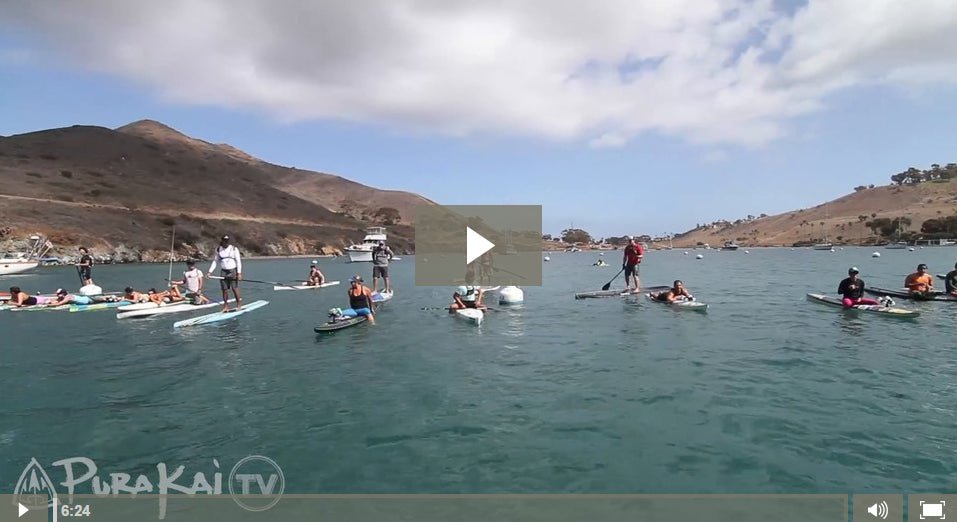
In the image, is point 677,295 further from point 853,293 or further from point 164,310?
point 164,310

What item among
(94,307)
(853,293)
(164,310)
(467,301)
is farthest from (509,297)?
(94,307)

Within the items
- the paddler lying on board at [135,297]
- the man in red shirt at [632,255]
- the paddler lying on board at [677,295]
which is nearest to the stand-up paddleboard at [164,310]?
the paddler lying on board at [135,297]

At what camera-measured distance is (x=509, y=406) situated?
1246 centimetres

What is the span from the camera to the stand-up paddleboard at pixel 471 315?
24844mm

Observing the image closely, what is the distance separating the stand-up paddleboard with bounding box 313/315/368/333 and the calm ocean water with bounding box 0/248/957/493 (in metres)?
0.45

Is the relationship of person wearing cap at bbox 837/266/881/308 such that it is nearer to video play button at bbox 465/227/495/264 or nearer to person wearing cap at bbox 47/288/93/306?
video play button at bbox 465/227/495/264

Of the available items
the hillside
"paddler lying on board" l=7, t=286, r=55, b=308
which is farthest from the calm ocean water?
the hillside

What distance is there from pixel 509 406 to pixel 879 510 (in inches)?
277

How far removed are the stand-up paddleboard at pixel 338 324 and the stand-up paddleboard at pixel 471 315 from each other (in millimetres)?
4971

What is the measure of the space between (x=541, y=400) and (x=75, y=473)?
9420 millimetres

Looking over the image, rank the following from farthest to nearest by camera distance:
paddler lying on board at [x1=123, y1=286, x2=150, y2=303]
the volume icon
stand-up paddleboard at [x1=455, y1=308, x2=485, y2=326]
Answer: paddler lying on board at [x1=123, y1=286, x2=150, y2=303] → stand-up paddleboard at [x1=455, y1=308, x2=485, y2=326] → the volume icon

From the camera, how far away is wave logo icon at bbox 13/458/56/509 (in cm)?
803

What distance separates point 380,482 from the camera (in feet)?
28.8

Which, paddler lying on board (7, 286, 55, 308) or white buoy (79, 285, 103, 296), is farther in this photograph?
white buoy (79, 285, 103, 296)
